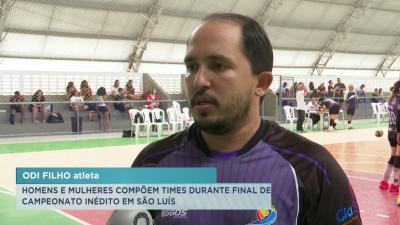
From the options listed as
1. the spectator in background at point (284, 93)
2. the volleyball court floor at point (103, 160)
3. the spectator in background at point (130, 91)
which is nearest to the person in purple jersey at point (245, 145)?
the volleyball court floor at point (103, 160)

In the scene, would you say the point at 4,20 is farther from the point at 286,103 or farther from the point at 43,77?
the point at 286,103

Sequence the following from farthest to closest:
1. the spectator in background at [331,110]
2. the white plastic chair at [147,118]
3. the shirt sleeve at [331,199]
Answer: the spectator in background at [331,110] → the white plastic chair at [147,118] → the shirt sleeve at [331,199]

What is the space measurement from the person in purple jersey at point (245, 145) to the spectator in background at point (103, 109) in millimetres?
16651

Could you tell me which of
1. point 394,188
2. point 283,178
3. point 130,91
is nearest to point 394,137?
point 394,188

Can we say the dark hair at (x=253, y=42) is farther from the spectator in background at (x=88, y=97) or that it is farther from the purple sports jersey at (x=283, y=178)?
the spectator in background at (x=88, y=97)

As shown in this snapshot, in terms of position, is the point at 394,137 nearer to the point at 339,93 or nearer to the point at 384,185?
the point at 384,185

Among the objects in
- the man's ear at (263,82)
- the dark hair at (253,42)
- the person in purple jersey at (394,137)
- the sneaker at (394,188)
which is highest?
the dark hair at (253,42)

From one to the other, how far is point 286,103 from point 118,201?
21460mm

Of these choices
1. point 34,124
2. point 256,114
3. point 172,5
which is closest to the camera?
point 256,114

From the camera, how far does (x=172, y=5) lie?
82.2ft

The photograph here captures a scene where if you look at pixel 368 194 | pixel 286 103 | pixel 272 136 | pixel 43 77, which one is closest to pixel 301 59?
pixel 286 103

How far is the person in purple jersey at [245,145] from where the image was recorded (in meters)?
1.47

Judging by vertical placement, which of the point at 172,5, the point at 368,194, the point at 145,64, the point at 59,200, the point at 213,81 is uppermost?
the point at 172,5

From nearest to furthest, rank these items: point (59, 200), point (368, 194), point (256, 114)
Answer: point (59, 200) → point (256, 114) → point (368, 194)
